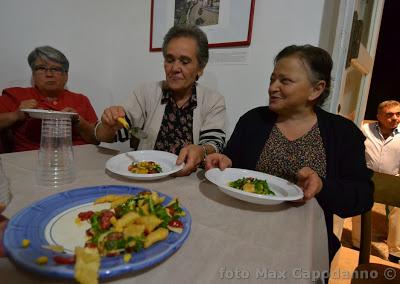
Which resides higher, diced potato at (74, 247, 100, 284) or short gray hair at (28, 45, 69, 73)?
short gray hair at (28, 45, 69, 73)

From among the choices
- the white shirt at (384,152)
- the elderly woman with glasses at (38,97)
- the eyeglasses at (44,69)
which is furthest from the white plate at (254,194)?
the white shirt at (384,152)

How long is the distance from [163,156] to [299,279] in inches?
29.1

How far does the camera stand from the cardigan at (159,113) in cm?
136

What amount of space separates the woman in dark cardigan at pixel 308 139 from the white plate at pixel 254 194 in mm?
48

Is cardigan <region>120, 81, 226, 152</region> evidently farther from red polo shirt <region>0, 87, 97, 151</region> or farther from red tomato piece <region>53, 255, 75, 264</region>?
red tomato piece <region>53, 255, 75, 264</region>

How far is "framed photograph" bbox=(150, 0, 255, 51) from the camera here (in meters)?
1.64

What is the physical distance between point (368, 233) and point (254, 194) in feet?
2.47

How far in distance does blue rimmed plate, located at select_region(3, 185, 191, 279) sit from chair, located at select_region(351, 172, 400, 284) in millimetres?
788

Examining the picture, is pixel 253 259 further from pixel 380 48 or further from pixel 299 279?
pixel 380 48

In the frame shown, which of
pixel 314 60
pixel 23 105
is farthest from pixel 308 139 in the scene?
pixel 23 105

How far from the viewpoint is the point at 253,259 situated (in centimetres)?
52

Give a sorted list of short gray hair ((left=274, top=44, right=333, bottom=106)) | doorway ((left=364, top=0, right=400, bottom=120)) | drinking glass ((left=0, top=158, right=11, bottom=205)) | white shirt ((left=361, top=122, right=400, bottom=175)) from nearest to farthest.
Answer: drinking glass ((left=0, top=158, right=11, bottom=205))
short gray hair ((left=274, top=44, right=333, bottom=106))
white shirt ((left=361, top=122, right=400, bottom=175))
doorway ((left=364, top=0, right=400, bottom=120))

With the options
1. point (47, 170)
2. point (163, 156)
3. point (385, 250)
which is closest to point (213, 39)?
point (163, 156)

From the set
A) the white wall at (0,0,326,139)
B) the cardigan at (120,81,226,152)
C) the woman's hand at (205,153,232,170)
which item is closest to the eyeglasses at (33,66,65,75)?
the white wall at (0,0,326,139)
